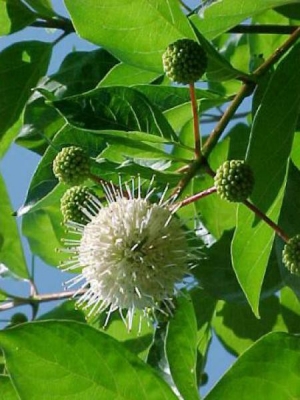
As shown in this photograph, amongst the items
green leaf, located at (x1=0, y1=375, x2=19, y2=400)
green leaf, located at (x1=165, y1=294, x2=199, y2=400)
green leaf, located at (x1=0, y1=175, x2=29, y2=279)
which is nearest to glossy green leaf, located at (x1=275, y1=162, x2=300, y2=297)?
green leaf, located at (x1=165, y1=294, x2=199, y2=400)

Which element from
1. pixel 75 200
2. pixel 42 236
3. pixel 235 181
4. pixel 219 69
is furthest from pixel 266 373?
pixel 42 236

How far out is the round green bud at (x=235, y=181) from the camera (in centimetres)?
232

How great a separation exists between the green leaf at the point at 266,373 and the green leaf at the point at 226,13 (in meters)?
0.74

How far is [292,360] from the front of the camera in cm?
223

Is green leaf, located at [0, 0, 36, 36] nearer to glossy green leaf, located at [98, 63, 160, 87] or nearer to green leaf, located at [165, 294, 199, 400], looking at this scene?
glossy green leaf, located at [98, 63, 160, 87]

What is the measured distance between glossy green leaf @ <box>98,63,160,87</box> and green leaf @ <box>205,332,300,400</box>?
924 mm

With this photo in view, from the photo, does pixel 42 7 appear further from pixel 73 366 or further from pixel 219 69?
pixel 73 366

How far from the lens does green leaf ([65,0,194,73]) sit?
94.2 inches

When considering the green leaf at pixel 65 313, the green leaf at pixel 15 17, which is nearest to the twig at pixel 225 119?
the green leaf at pixel 15 17

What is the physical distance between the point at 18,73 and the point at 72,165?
3.47ft

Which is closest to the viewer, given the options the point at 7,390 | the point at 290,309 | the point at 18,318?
the point at 7,390

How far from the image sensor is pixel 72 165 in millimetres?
2422

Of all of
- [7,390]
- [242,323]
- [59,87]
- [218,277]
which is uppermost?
[59,87]

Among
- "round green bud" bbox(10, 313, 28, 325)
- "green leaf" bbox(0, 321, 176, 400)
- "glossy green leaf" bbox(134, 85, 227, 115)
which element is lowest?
"round green bud" bbox(10, 313, 28, 325)
